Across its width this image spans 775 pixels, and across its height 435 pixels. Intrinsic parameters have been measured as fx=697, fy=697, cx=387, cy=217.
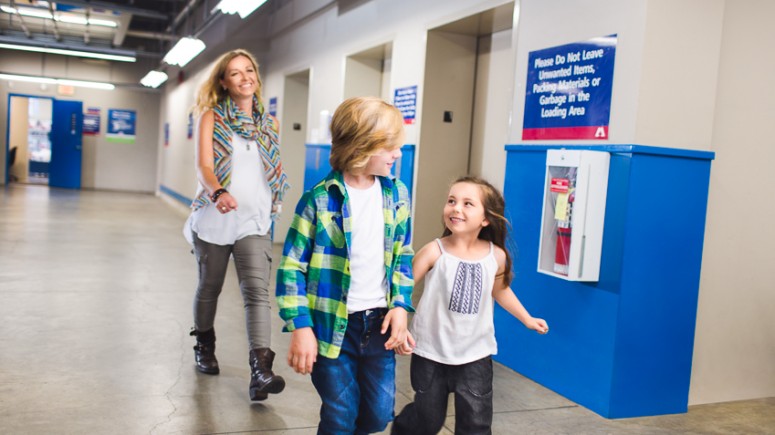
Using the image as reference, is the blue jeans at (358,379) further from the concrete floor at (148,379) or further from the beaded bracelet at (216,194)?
the beaded bracelet at (216,194)

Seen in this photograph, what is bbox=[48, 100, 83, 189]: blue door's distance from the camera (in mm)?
17156

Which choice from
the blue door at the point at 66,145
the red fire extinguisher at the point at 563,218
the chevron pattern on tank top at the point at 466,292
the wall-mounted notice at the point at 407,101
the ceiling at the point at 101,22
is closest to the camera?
the chevron pattern on tank top at the point at 466,292

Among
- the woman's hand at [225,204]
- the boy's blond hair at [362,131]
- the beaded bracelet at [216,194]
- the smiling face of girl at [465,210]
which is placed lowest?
the woman's hand at [225,204]

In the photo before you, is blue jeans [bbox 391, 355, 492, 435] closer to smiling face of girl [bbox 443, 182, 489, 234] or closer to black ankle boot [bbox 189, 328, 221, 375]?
smiling face of girl [bbox 443, 182, 489, 234]

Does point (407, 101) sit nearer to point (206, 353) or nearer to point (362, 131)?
point (206, 353)

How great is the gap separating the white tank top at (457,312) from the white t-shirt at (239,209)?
1.16 m

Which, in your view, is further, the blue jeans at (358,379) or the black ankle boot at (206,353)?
the black ankle boot at (206,353)

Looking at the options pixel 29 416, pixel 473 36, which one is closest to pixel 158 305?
pixel 29 416

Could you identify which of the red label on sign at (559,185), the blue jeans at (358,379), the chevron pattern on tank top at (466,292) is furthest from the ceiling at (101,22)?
the blue jeans at (358,379)

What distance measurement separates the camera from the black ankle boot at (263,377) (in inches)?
108

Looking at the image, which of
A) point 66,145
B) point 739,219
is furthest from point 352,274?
point 66,145

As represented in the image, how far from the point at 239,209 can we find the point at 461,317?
128cm

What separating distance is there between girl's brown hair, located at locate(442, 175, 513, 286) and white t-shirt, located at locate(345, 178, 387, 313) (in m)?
0.37

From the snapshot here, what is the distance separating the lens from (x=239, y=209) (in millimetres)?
2906
